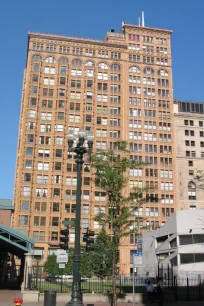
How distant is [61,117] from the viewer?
9344 centimetres

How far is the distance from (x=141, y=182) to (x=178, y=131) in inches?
760

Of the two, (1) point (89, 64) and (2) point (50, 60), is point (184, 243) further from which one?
(2) point (50, 60)

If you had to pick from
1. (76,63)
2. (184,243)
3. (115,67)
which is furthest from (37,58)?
(184,243)

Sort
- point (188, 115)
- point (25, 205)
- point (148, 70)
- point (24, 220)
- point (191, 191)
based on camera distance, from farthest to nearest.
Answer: point (188, 115) → point (148, 70) → point (191, 191) → point (25, 205) → point (24, 220)

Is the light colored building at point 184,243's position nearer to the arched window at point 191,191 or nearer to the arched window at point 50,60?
the arched window at point 191,191

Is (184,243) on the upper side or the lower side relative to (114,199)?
lower

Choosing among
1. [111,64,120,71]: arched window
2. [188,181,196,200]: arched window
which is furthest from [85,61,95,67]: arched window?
[188,181,196,200]: arched window

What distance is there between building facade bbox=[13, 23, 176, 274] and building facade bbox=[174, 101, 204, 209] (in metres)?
5.65

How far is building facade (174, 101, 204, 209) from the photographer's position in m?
99.3

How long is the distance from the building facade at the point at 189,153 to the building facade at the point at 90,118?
5.65 metres

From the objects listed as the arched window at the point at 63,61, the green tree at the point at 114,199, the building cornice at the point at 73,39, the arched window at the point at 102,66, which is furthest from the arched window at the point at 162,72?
the green tree at the point at 114,199

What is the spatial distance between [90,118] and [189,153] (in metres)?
28.5

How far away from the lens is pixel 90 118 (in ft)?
311

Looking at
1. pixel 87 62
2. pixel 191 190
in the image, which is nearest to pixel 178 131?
pixel 191 190
